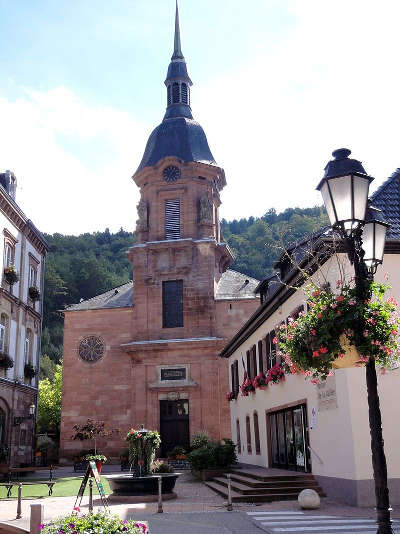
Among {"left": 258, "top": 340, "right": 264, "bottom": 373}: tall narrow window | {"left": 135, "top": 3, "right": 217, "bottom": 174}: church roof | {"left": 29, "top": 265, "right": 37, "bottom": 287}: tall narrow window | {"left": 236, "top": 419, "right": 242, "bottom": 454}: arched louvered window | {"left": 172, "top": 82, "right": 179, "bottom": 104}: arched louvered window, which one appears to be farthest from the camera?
{"left": 172, "top": 82, "right": 179, "bottom": 104}: arched louvered window

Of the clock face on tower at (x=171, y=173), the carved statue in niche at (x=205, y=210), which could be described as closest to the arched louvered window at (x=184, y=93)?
the clock face on tower at (x=171, y=173)

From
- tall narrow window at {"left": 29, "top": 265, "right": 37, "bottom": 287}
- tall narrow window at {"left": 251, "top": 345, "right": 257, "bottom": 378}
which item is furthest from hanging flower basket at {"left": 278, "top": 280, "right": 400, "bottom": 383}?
tall narrow window at {"left": 29, "top": 265, "right": 37, "bottom": 287}

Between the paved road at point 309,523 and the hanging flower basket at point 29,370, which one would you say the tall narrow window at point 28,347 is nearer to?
Result: the hanging flower basket at point 29,370

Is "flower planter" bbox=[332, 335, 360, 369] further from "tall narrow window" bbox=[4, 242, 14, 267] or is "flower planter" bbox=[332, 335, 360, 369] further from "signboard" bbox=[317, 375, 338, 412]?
"tall narrow window" bbox=[4, 242, 14, 267]

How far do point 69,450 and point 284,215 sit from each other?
4955cm

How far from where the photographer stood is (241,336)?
2811 centimetres

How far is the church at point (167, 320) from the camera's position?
122ft

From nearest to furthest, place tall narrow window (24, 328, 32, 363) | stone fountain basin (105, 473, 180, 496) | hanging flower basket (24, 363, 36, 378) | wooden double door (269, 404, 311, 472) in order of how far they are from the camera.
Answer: stone fountain basin (105, 473, 180, 496)
wooden double door (269, 404, 311, 472)
hanging flower basket (24, 363, 36, 378)
tall narrow window (24, 328, 32, 363)

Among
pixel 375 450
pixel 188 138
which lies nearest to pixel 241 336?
pixel 188 138

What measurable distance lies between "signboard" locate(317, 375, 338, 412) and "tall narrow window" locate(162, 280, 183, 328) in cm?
2279

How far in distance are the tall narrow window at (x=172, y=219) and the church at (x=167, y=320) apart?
0.22 feet

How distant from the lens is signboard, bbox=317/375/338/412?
15.6 metres

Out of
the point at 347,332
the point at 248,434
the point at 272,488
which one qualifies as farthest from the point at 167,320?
the point at 347,332

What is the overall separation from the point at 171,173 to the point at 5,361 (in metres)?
18.4
